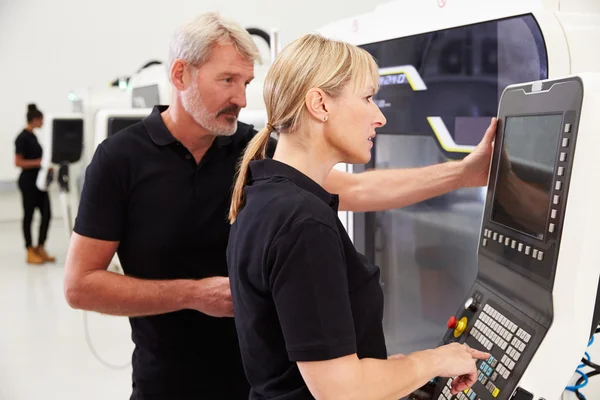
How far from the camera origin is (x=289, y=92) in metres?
1.07

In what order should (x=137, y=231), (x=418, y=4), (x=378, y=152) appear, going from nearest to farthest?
1. (x=137, y=231)
2. (x=418, y=4)
3. (x=378, y=152)

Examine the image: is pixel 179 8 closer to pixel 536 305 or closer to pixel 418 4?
pixel 418 4

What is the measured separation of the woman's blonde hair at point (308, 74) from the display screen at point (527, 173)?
290 millimetres

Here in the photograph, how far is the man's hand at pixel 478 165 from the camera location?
56.8 inches

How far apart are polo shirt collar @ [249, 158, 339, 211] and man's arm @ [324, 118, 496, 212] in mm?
600

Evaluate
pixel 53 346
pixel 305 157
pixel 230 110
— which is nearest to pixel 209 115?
pixel 230 110

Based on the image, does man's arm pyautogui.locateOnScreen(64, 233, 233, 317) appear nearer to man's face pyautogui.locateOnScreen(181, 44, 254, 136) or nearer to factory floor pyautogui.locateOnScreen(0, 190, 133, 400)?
man's face pyautogui.locateOnScreen(181, 44, 254, 136)

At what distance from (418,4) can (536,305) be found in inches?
39.4

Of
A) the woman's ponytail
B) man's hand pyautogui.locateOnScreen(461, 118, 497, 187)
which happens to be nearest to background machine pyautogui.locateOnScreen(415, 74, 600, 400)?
man's hand pyautogui.locateOnScreen(461, 118, 497, 187)

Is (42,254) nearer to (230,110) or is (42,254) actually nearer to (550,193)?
(230,110)

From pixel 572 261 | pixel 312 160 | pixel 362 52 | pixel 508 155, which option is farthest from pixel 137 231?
pixel 572 261

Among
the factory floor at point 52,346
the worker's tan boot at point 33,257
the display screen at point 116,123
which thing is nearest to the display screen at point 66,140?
the factory floor at point 52,346

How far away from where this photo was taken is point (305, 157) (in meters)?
1.10

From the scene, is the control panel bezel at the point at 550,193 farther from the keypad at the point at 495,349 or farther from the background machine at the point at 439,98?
the background machine at the point at 439,98
